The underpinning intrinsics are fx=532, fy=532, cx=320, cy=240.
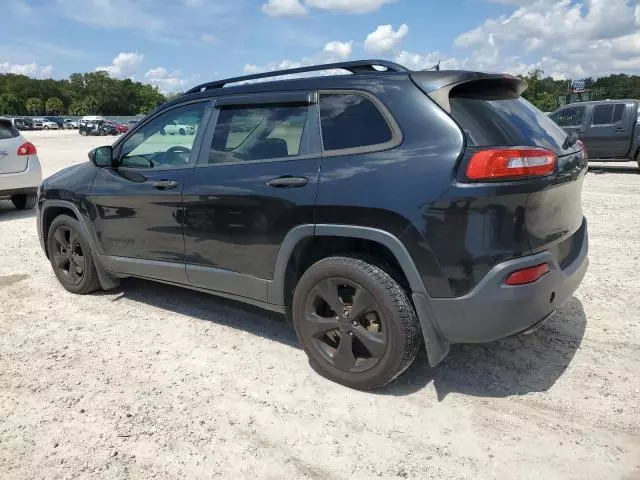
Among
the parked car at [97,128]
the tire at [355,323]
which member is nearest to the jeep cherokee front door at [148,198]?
the tire at [355,323]

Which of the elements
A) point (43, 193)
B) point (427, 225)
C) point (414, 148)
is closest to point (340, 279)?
point (427, 225)

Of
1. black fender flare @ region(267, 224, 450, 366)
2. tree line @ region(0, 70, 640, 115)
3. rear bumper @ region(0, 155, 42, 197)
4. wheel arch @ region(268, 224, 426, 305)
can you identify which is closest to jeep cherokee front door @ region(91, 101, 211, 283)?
wheel arch @ region(268, 224, 426, 305)

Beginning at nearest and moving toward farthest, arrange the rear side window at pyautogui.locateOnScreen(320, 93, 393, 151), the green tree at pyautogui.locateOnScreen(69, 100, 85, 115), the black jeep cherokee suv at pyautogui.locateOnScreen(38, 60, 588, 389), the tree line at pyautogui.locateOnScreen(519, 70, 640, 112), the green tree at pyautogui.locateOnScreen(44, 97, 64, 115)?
the black jeep cherokee suv at pyautogui.locateOnScreen(38, 60, 588, 389)
the rear side window at pyautogui.locateOnScreen(320, 93, 393, 151)
the tree line at pyautogui.locateOnScreen(519, 70, 640, 112)
the green tree at pyautogui.locateOnScreen(44, 97, 64, 115)
the green tree at pyautogui.locateOnScreen(69, 100, 85, 115)

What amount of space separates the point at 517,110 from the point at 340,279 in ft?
4.68

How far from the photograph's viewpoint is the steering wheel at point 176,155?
3887 mm

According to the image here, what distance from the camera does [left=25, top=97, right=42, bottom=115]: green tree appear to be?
115000 millimetres

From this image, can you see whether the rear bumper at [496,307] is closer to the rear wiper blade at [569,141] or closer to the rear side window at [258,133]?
the rear wiper blade at [569,141]

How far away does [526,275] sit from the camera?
267cm

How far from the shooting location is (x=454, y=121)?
2.77 metres

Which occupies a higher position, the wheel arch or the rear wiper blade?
the rear wiper blade

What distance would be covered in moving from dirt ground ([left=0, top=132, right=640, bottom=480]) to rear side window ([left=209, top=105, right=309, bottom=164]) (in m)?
1.36

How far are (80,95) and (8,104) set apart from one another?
2095 centimetres

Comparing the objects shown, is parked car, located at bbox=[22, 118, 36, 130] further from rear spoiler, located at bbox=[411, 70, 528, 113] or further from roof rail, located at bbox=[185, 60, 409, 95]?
rear spoiler, located at bbox=[411, 70, 528, 113]

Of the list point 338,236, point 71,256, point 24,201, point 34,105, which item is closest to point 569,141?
point 338,236
